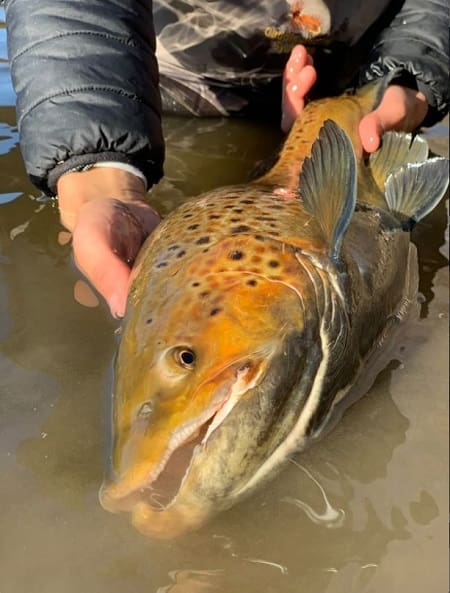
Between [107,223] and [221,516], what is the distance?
77 cm

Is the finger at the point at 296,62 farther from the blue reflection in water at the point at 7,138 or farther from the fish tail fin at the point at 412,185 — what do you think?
the blue reflection in water at the point at 7,138

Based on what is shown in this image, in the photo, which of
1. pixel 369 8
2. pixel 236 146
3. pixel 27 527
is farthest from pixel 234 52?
pixel 27 527

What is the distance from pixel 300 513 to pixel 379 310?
603mm

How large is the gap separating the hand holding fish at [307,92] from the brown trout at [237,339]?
1256mm

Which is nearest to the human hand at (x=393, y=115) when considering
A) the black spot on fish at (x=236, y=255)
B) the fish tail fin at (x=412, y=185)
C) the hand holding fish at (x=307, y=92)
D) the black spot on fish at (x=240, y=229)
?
the hand holding fish at (x=307, y=92)

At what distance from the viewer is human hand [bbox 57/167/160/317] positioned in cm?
175

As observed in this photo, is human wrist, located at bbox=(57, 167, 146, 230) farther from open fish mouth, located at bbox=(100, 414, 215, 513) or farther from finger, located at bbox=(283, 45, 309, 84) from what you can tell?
finger, located at bbox=(283, 45, 309, 84)

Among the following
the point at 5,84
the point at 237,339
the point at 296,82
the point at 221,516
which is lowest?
the point at 5,84

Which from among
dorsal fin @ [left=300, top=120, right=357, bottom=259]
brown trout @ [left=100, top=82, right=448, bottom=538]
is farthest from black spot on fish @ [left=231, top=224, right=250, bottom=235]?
dorsal fin @ [left=300, top=120, right=357, bottom=259]

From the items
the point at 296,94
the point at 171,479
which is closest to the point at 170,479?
the point at 171,479

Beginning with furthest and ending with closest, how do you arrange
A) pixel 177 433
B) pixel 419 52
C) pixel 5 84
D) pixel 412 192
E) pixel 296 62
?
1. pixel 5 84
2. pixel 419 52
3. pixel 296 62
4. pixel 412 192
5. pixel 177 433

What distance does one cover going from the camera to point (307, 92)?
3.21m

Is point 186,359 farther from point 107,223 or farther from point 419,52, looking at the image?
point 419,52

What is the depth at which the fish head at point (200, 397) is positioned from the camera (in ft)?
4.46
